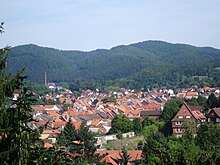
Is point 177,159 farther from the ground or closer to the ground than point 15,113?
closer to the ground

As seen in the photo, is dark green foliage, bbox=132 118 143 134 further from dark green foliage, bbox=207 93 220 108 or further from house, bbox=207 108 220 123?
dark green foliage, bbox=207 93 220 108

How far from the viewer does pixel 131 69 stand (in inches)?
6230

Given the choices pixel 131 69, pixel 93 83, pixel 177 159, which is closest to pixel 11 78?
pixel 177 159

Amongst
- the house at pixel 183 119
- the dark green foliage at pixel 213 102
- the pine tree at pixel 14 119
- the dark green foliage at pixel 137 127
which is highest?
the pine tree at pixel 14 119

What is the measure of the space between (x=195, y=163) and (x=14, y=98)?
13.2ft

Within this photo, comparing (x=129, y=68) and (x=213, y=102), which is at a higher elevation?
(x=129, y=68)

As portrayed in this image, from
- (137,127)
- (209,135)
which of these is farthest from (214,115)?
(209,135)

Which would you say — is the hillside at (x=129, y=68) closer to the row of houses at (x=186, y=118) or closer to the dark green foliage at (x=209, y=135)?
the row of houses at (x=186, y=118)

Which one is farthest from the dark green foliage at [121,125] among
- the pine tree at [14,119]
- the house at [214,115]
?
the pine tree at [14,119]

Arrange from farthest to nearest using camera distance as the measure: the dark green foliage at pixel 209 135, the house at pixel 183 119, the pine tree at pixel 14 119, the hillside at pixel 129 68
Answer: the hillside at pixel 129 68, the house at pixel 183 119, the dark green foliage at pixel 209 135, the pine tree at pixel 14 119

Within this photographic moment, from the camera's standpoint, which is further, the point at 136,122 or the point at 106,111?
the point at 106,111

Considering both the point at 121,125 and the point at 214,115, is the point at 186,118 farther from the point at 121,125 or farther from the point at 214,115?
the point at 121,125

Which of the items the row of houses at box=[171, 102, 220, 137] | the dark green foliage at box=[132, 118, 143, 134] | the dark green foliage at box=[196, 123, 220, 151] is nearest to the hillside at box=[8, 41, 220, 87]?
the dark green foliage at box=[132, 118, 143, 134]

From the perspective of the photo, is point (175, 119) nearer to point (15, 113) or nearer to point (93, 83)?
point (15, 113)
